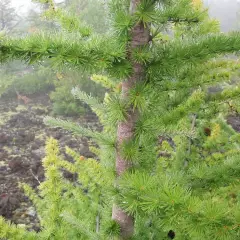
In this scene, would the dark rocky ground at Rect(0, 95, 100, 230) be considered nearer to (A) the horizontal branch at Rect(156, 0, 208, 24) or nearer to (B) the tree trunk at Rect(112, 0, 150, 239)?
(B) the tree trunk at Rect(112, 0, 150, 239)

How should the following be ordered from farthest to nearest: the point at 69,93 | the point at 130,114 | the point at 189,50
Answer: the point at 69,93
the point at 130,114
the point at 189,50

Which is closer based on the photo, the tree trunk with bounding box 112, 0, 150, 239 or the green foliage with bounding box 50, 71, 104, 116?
the tree trunk with bounding box 112, 0, 150, 239

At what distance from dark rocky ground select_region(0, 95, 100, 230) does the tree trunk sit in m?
4.35

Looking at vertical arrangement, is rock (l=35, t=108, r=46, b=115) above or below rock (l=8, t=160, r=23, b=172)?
above

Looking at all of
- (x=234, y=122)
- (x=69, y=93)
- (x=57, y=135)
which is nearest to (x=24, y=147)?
(x=57, y=135)

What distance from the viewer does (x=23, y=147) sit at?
543 inches

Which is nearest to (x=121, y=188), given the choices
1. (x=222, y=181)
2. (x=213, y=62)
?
(x=222, y=181)

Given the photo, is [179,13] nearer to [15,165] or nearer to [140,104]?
[140,104]

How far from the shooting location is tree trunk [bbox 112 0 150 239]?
1907 mm

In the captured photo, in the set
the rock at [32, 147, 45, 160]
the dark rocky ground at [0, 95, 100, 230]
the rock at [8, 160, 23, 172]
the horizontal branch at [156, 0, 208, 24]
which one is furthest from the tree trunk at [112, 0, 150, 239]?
the rock at [32, 147, 45, 160]

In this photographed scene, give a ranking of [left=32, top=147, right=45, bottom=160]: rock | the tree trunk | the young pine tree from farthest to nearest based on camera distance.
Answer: [left=32, top=147, right=45, bottom=160]: rock
the tree trunk
the young pine tree

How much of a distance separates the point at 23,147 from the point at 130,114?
12.6 metres

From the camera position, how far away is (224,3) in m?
65.8

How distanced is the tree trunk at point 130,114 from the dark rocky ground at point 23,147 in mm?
4346
